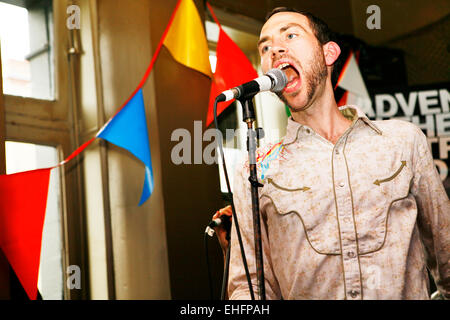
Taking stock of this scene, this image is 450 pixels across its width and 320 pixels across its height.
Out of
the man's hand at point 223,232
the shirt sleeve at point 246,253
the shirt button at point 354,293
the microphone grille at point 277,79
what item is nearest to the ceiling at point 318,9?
the man's hand at point 223,232

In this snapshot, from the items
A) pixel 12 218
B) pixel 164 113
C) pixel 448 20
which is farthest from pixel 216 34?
pixel 12 218

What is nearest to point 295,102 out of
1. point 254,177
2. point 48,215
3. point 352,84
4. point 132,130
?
point 254,177

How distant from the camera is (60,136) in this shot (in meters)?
2.94

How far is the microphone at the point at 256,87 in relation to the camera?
1.36 m

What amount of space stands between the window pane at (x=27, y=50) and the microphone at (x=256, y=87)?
182 centimetres

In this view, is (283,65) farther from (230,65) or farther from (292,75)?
(230,65)

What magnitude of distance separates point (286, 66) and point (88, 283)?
1765 mm

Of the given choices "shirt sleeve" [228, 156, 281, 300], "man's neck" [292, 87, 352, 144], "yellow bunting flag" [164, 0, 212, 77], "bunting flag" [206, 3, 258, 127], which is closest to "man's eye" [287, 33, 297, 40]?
"man's neck" [292, 87, 352, 144]

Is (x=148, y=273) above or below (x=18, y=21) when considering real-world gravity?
below

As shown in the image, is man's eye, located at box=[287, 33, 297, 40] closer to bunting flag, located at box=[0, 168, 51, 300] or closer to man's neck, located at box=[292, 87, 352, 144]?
man's neck, located at box=[292, 87, 352, 144]

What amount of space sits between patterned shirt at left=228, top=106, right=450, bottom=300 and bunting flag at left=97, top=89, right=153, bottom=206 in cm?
103

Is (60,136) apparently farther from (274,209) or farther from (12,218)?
(274,209)

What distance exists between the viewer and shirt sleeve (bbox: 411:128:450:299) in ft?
5.28
